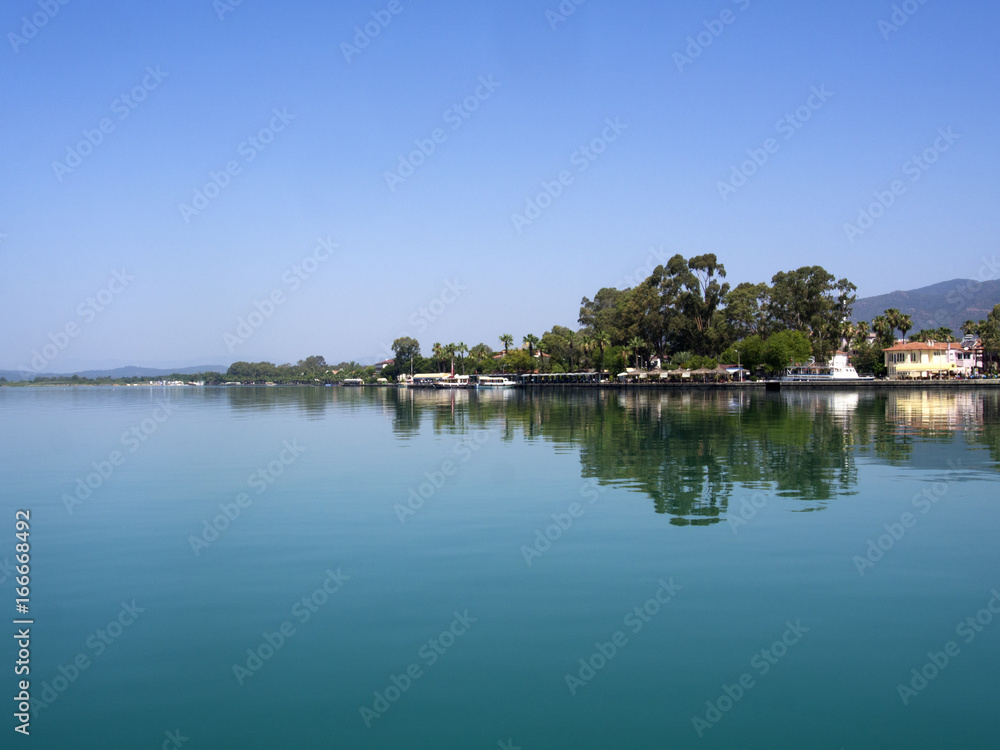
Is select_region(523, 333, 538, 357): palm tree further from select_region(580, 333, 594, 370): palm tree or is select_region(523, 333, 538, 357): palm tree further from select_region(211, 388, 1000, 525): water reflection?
select_region(211, 388, 1000, 525): water reflection

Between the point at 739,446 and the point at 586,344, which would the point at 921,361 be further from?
the point at 739,446

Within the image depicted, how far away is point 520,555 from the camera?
14.1 m

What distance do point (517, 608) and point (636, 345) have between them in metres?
128

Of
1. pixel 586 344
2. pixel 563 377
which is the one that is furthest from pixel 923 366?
pixel 563 377

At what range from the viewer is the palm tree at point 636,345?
135875 millimetres

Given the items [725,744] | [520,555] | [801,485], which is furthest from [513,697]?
[801,485]

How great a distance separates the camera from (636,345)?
136375mm

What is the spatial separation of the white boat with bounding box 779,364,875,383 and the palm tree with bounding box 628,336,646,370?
25079 mm

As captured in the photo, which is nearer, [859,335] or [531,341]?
[859,335]

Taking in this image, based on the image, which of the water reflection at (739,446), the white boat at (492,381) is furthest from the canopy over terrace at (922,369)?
the white boat at (492,381)

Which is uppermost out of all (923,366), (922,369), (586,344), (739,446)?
(586,344)

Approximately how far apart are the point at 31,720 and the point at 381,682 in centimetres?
370

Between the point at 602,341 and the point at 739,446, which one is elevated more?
the point at 602,341

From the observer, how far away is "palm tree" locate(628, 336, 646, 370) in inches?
5349
